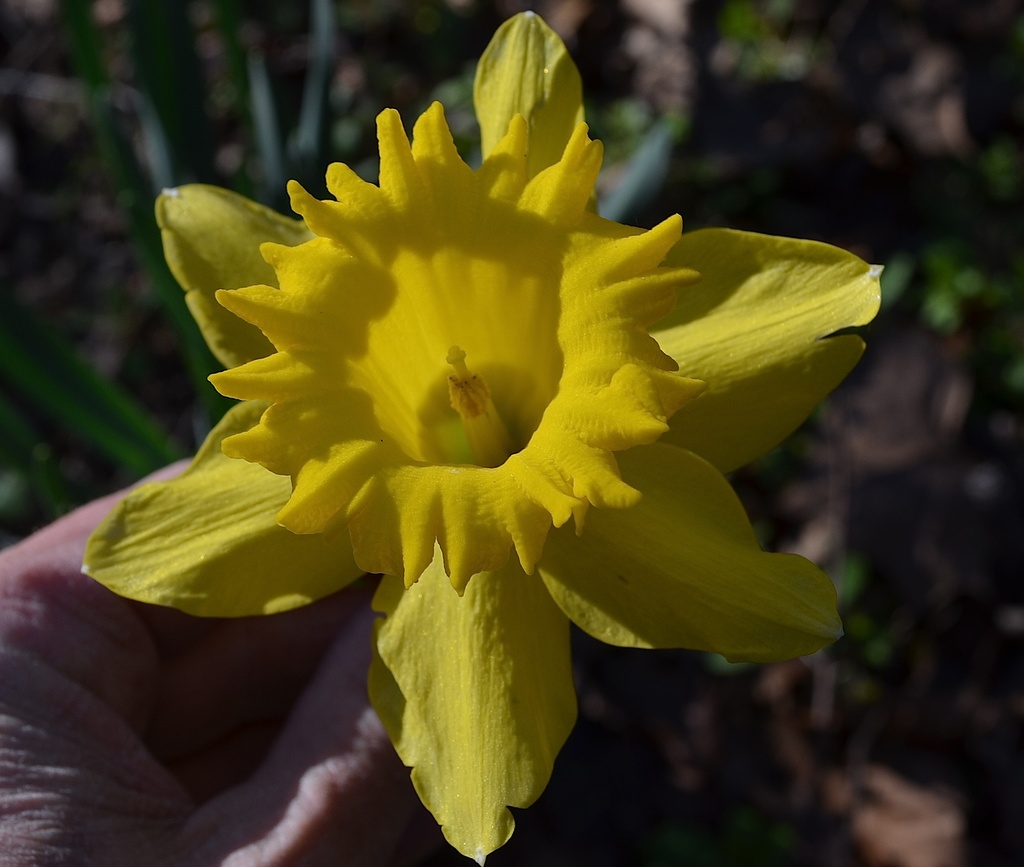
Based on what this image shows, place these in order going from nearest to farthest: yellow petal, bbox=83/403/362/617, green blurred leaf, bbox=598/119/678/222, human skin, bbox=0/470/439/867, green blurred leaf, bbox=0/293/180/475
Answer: yellow petal, bbox=83/403/362/617, human skin, bbox=0/470/439/867, green blurred leaf, bbox=598/119/678/222, green blurred leaf, bbox=0/293/180/475

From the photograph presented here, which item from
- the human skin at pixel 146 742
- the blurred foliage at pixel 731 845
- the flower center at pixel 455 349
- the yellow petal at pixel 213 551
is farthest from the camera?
the blurred foliage at pixel 731 845

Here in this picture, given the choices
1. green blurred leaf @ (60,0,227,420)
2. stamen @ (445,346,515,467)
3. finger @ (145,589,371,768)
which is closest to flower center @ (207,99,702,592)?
stamen @ (445,346,515,467)

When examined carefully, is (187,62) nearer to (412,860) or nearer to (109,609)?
(109,609)

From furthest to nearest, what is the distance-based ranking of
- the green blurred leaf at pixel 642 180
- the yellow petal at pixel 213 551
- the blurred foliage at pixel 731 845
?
the blurred foliage at pixel 731 845 < the green blurred leaf at pixel 642 180 < the yellow petal at pixel 213 551

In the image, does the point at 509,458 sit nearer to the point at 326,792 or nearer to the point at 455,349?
the point at 455,349

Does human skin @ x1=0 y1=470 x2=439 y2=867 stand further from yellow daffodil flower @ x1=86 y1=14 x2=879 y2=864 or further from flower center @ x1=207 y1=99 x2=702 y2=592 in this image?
flower center @ x1=207 y1=99 x2=702 y2=592

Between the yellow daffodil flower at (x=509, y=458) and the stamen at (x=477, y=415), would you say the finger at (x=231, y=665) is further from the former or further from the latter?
the yellow daffodil flower at (x=509, y=458)

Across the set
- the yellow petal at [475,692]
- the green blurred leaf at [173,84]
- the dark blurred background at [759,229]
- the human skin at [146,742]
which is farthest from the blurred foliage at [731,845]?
the green blurred leaf at [173,84]

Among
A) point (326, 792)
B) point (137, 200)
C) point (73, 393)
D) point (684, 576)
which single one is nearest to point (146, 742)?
point (326, 792)
